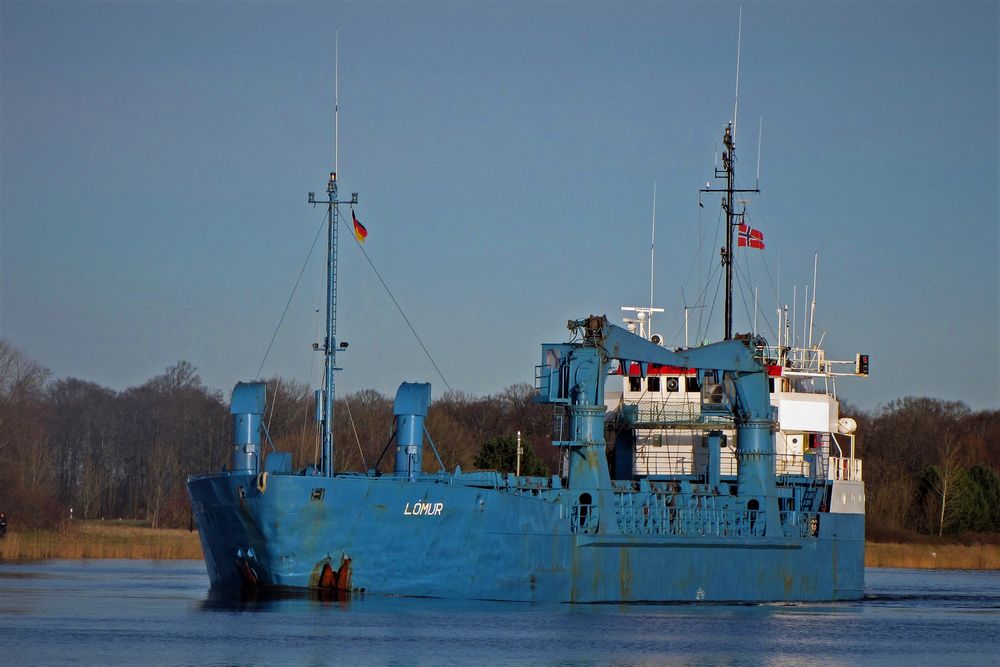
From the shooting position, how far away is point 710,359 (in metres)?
42.4

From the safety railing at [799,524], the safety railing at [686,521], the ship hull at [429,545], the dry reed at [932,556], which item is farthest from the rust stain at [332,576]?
the dry reed at [932,556]

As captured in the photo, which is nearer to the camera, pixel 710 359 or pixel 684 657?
pixel 684 657

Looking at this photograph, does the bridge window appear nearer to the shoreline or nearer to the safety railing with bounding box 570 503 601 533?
the safety railing with bounding box 570 503 601 533

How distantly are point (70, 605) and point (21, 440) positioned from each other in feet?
125

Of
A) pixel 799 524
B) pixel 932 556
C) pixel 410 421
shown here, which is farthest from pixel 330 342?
pixel 932 556

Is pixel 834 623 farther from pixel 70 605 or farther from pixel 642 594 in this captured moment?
pixel 70 605

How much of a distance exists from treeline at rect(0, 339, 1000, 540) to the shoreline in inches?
79.0

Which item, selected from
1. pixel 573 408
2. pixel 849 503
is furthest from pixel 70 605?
pixel 849 503

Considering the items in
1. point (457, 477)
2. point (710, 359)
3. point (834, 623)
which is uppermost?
point (710, 359)

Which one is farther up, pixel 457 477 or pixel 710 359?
pixel 710 359

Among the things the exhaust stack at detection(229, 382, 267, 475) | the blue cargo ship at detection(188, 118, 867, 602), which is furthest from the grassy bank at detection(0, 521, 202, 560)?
the exhaust stack at detection(229, 382, 267, 475)

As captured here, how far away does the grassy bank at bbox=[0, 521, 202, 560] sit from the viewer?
188 feet

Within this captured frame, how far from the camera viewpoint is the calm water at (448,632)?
97.1 ft

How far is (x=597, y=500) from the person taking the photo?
40.0 metres
